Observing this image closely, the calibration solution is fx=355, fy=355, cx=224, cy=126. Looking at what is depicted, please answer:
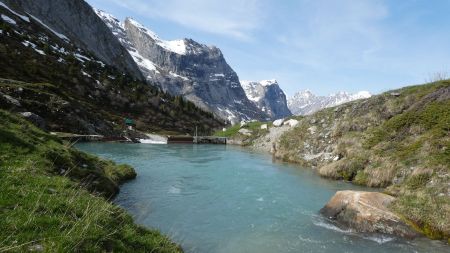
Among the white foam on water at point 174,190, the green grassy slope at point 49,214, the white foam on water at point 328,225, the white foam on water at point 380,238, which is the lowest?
the white foam on water at point 380,238

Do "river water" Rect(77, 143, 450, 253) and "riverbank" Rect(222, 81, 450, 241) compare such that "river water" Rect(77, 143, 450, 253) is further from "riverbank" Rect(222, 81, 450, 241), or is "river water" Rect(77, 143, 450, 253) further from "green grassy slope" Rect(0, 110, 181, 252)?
"green grassy slope" Rect(0, 110, 181, 252)

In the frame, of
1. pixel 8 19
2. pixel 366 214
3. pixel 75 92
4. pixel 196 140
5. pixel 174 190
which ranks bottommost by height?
pixel 174 190

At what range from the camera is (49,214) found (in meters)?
10.1

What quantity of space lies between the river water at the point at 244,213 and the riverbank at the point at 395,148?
282 centimetres

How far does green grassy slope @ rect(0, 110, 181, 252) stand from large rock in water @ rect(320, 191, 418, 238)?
11967 mm

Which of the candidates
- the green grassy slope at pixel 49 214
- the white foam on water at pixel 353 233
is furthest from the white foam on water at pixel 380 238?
the green grassy slope at pixel 49 214

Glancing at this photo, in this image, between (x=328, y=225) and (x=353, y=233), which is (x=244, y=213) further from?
(x=353, y=233)

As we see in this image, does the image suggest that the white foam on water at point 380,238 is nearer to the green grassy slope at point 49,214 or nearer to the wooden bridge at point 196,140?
the green grassy slope at point 49,214

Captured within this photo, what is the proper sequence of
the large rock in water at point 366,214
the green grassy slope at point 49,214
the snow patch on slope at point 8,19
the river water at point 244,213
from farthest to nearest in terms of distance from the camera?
the snow patch on slope at point 8,19 → the large rock in water at point 366,214 → the river water at point 244,213 → the green grassy slope at point 49,214

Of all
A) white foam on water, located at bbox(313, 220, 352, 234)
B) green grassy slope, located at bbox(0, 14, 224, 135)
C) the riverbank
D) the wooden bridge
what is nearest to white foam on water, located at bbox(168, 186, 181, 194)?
white foam on water, located at bbox(313, 220, 352, 234)

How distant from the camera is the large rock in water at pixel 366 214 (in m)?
20.3

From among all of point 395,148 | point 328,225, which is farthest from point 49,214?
point 395,148

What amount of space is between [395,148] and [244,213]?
20.7m

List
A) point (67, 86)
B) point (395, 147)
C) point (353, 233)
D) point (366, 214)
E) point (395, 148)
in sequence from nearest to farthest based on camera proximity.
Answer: point (353, 233), point (366, 214), point (395, 148), point (395, 147), point (67, 86)
